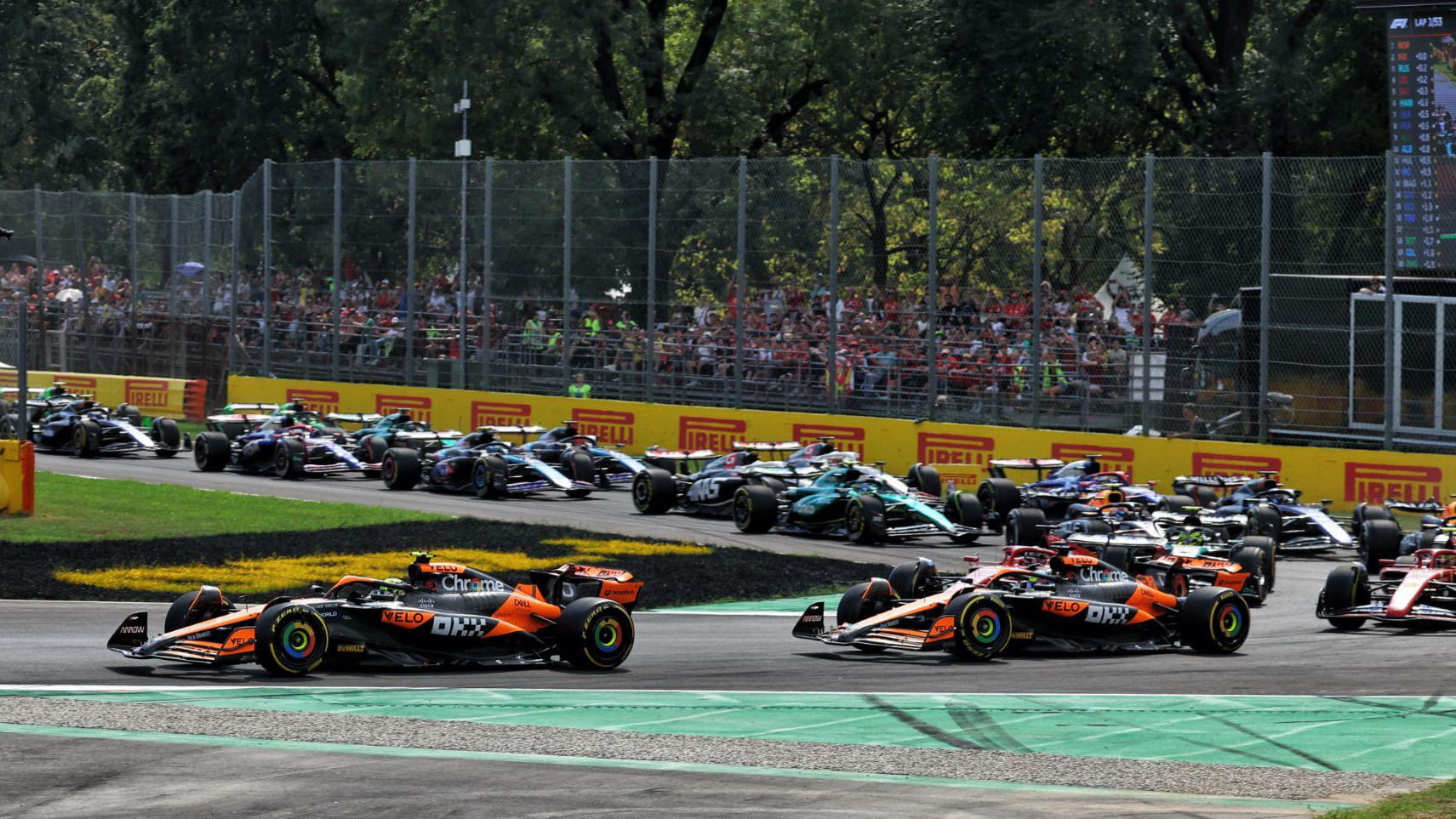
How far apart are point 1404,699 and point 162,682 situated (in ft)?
29.7

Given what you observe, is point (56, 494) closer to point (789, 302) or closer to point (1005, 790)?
point (789, 302)

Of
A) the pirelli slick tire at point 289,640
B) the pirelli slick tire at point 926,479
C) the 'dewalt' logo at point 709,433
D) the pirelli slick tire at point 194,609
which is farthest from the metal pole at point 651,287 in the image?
the pirelli slick tire at point 289,640

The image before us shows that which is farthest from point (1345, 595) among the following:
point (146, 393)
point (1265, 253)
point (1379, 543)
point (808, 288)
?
point (146, 393)

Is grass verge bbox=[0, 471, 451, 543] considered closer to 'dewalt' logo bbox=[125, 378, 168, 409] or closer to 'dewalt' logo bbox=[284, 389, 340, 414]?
'dewalt' logo bbox=[284, 389, 340, 414]

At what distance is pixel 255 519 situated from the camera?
2608 cm

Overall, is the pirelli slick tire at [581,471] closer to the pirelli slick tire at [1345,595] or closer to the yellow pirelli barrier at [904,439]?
the yellow pirelli barrier at [904,439]

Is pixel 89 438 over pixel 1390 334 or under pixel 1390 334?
under

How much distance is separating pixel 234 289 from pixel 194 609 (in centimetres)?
2786

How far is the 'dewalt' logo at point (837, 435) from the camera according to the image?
31906 millimetres

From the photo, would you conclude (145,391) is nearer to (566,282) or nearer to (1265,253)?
(566,282)

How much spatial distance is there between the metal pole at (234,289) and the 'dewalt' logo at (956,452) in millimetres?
17296

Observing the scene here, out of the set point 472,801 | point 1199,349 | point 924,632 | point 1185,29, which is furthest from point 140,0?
point 472,801

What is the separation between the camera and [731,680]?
14969mm

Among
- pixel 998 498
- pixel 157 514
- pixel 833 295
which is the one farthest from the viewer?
pixel 833 295
